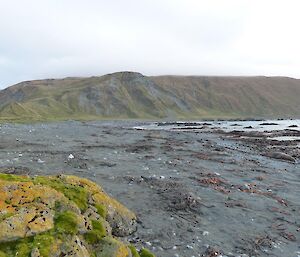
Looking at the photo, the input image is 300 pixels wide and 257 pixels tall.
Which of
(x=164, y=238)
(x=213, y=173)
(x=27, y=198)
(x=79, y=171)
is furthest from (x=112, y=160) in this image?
(x=27, y=198)

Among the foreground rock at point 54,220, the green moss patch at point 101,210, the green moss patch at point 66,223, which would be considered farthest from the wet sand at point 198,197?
the green moss patch at point 66,223

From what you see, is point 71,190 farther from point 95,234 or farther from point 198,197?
point 198,197

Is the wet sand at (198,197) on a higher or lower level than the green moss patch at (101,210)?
lower

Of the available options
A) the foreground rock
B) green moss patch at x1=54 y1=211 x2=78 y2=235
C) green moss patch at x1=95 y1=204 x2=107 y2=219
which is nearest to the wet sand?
green moss patch at x1=95 y1=204 x2=107 y2=219

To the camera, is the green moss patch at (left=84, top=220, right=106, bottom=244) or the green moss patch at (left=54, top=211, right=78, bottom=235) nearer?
the green moss patch at (left=54, top=211, right=78, bottom=235)

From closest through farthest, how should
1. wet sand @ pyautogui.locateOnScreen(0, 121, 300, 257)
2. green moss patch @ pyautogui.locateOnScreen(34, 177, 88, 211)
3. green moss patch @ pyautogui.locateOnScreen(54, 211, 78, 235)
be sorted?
green moss patch @ pyautogui.locateOnScreen(54, 211, 78, 235) → green moss patch @ pyautogui.locateOnScreen(34, 177, 88, 211) → wet sand @ pyautogui.locateOnScreen(0, 121, 300, 257)

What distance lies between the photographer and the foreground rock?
8555mm

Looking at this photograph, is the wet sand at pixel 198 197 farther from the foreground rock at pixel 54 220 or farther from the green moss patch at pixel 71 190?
the green moss patch at pixel 71 190

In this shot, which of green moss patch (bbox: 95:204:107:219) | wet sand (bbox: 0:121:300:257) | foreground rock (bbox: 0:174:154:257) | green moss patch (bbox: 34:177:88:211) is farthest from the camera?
wet sand (bbox: 0:121:300:257)

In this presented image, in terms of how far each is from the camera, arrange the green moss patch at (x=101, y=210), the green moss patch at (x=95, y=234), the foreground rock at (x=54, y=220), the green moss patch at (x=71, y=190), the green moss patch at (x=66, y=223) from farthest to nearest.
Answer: the green moss patch at (x=101, y=210)
the green moss patch at (x=71, y=190)
the green moss patch at (x=95, y=234)
the green moss patch at (x=66, y=223)
the foreground rock at (x=54, y=220)

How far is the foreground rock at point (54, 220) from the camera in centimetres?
855

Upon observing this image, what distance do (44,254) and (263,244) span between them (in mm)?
8885

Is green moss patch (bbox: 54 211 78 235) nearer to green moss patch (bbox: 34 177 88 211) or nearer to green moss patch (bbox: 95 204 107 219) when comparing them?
green moss patch (bbox: 34 177 88 211)

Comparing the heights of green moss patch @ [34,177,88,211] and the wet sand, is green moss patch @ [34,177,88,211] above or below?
above
